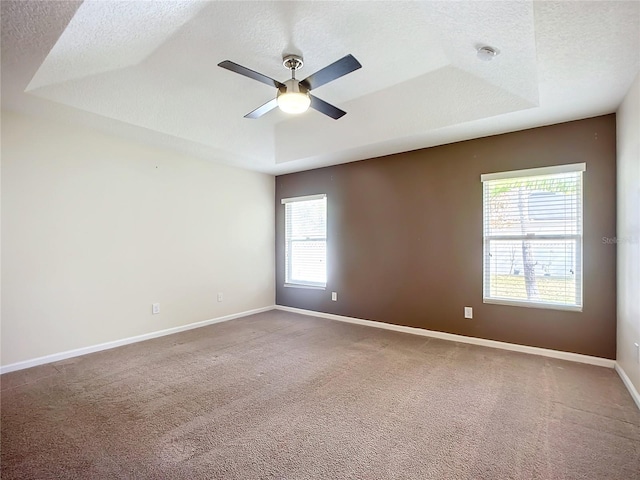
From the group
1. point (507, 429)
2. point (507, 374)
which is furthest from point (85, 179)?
point (507, 374)

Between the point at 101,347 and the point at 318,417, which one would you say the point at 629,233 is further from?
the point at 101,347

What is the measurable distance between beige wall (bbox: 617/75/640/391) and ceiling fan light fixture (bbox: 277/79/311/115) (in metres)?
2.45

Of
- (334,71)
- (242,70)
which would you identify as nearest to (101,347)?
(242,70)

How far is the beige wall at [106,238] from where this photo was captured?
10.2ft

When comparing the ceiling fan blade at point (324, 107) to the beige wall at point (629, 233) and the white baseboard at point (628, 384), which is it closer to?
the beige wall at point (629, 233)

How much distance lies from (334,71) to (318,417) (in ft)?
7.88

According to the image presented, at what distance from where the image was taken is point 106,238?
3693 mm

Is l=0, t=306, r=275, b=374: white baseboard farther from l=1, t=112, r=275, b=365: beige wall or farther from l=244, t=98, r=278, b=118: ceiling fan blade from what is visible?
l=244, t=98, r=278, b=118: ceiling fan blade

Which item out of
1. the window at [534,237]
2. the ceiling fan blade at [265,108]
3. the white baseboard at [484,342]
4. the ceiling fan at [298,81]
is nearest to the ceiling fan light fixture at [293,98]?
the ceiling fan at [298,81]

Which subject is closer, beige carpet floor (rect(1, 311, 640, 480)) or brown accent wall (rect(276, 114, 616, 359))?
beige carpet floor (rect(1, 311, 640, 480))

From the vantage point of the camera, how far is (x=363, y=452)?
186 cm

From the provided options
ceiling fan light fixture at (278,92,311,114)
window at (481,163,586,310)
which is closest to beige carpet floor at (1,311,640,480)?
window at (481,163,586,310)

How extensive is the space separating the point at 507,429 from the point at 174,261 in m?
4.00

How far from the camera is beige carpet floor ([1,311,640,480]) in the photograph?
175cm
